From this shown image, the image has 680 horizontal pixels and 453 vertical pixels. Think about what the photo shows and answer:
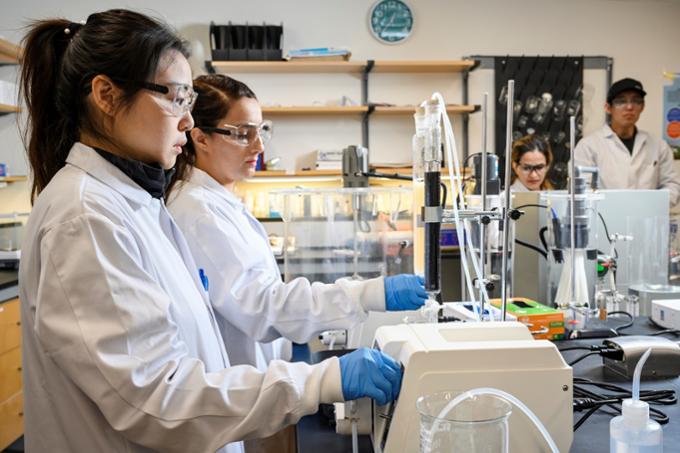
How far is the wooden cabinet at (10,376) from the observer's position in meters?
2.60

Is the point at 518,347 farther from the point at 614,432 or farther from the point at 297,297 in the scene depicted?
the point at 297,297

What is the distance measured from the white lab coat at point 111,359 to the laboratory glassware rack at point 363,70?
129 inches

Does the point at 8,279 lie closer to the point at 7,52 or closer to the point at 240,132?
the point at 7,52

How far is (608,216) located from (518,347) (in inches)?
58.0

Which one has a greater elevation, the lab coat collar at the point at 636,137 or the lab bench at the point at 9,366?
the lab coat collar at the point at 636,137

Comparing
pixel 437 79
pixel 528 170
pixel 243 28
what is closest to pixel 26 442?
pixel 528 170

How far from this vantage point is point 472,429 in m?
0.68

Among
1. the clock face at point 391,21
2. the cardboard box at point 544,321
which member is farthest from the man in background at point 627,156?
the cardboard box at point 544,321

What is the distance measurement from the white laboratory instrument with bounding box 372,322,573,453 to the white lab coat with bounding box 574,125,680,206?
134 inches

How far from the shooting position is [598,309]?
1757 mm

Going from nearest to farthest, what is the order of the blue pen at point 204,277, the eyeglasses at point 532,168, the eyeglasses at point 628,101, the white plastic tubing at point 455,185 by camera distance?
the white plastic tubing at point 455,185, the blue pen at point 204,277, the eyeglasses at point 532,168, the eyeglasses at point 628,101

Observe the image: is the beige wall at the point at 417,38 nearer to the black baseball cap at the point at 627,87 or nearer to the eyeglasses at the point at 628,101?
the eyeglasses at the point at 628,101

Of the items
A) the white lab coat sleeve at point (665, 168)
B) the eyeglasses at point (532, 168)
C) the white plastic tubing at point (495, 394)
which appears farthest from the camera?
the white lab coat sleeve at point (665, 168)

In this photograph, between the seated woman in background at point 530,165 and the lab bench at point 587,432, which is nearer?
the lab bench at point 587,432
